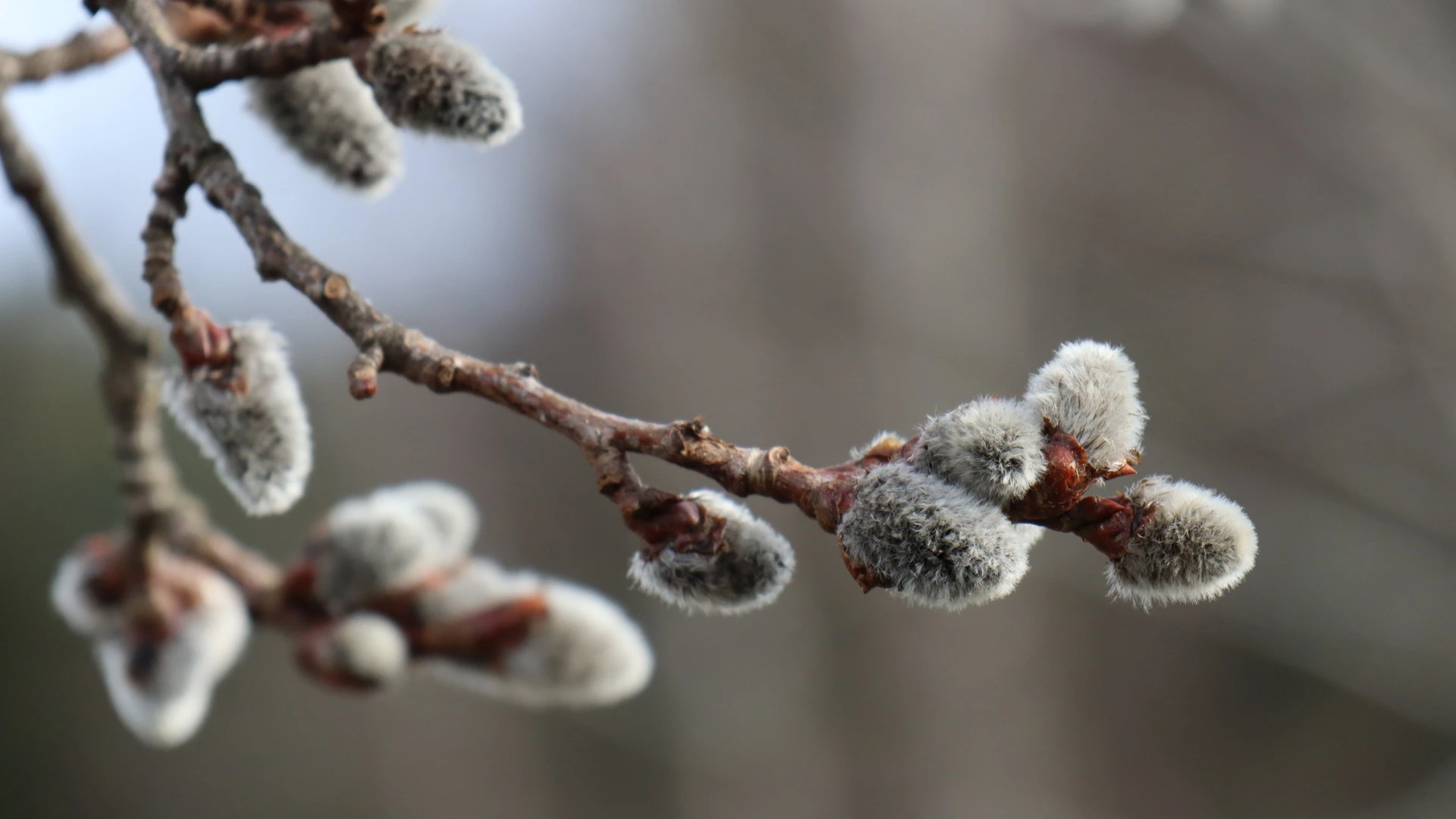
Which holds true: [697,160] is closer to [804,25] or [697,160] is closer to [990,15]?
[804,25]

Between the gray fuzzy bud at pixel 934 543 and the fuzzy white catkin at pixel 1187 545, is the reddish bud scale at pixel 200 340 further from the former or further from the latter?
the fuzzy white catkin at pixel 1187 545

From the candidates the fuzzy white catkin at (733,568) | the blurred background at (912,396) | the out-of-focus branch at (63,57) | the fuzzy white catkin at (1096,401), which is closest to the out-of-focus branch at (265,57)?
the out-of-focus branch at (63,57)

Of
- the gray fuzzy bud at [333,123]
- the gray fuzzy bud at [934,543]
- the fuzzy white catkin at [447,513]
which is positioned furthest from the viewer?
the fuzzy white catkin at [447,513]

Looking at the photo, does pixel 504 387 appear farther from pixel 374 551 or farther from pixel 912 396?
pixel 912 396

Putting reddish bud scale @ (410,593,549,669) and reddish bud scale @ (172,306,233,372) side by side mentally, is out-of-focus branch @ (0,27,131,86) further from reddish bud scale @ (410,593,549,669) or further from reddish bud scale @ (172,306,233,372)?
reddish bud scale @ (410,593,549,669)

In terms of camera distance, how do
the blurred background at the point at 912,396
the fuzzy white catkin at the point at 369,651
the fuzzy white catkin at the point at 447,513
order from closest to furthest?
the fuzzy white catkin at the point at 369,651, the fuzzy white catkin at the point at 447,513, the blurred background at the point at 912,396

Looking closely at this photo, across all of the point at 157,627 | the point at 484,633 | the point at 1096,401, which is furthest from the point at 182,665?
the point at 1096,401

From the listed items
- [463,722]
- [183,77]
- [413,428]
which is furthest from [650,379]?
[183,77]
